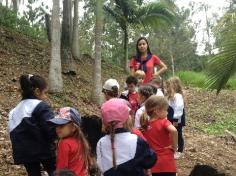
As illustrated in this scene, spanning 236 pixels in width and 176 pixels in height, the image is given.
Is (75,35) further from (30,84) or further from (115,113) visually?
(115,113)

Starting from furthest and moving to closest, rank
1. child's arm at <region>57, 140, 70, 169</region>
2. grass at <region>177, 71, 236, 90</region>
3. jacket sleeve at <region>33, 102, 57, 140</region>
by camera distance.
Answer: grass at <region>177, 71, 236, 90</region>, jacket sleeve at <region>33, 102, 57, 140</region>, child's arm at <region>57, 140, 70, 169</region>

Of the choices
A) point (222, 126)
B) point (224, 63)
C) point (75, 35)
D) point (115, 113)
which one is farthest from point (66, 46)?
point (115, 113)

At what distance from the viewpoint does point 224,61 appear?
5.74 metres

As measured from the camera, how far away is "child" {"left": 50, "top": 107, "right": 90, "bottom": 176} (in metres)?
4.19

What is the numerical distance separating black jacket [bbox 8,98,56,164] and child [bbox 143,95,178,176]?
999mm

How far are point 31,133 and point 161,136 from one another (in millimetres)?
1321

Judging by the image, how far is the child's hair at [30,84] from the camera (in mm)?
4859

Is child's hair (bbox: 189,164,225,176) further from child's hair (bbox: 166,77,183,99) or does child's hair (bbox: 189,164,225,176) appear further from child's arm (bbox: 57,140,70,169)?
child's arm (bbox: 57,140,70,169)

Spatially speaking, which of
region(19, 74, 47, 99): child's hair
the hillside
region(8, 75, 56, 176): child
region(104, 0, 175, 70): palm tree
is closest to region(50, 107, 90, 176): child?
region(8, 75, 56, 176): child

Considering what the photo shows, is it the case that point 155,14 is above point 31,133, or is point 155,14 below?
above

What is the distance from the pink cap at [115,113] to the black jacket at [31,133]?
0.93 m

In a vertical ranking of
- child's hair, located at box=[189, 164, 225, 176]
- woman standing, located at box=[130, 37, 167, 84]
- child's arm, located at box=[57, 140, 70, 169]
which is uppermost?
woman standing, located at box=[130, 37, 167, 84]

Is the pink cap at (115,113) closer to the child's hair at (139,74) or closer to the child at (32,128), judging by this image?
the child at (32,128)

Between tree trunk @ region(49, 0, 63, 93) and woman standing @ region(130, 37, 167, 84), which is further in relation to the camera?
tree trunk @ region(49, 0, 63, 93)
